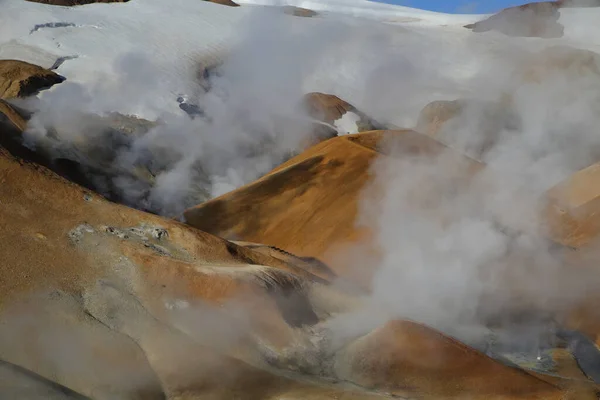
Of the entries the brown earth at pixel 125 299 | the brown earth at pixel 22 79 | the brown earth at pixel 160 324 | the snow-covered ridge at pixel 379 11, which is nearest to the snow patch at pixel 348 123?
the brown earth at pixel 22 79

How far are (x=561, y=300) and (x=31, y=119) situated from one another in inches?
601

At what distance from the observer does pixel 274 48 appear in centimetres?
4131

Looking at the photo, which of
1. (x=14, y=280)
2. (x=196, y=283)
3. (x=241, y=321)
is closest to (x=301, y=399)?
(x=241, y=321)

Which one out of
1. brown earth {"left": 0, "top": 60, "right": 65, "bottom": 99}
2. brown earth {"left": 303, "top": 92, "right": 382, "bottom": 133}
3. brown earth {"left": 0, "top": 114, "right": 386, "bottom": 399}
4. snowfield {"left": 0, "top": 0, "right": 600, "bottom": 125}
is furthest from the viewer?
brown earth {"left": 303, "top": 92, "right": 382, "bottom": 133}

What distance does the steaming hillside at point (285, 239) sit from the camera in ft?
27.6

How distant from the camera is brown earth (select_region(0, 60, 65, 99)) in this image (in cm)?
2762

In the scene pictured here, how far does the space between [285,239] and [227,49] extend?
1000 inches

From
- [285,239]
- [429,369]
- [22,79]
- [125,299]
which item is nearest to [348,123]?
[22,79]

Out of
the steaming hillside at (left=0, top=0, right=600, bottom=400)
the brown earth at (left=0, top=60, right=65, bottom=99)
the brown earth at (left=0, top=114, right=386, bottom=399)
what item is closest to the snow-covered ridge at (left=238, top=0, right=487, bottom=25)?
the steaming hillside at (left=0, top=0, right=600, bottom=400)

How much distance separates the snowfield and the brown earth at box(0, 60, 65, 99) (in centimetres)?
160

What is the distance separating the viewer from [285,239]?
677 inches

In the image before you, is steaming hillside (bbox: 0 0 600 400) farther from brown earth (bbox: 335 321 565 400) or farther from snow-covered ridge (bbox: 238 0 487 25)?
snow-covered ridge (bbox: 238 0 487 25)

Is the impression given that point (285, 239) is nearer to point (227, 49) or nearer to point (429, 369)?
point (429, 369)

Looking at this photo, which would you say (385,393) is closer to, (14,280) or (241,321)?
(241,321)
